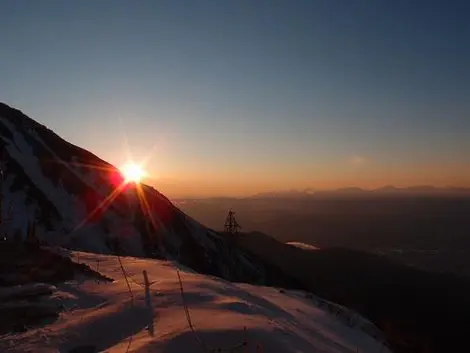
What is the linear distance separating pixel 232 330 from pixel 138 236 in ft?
196

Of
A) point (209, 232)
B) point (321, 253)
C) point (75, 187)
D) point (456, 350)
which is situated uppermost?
point (75, 187)

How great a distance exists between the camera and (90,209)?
64188 mm

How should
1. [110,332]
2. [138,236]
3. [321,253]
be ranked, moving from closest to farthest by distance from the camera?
[110,332]
[138,236]
[321,253]

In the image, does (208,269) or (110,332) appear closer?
(110,332)

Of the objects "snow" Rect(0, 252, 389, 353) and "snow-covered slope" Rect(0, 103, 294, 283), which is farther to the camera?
"snow-covered slope" Rect(0, 103, 294, 283)

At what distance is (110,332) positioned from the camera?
7.77m

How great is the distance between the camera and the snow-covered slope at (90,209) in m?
56.6

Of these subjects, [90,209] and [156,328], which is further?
[90,209]

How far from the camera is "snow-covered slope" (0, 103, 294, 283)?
56.6m

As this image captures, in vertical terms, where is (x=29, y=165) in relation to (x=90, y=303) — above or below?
above

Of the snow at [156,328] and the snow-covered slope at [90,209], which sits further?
the snow-covered slope at [90,209]

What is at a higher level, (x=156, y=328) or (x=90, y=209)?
(x=90, y=209)

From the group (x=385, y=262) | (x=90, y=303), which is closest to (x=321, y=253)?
(x=385, y=262)

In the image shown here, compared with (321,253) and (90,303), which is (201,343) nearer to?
(90,303)
